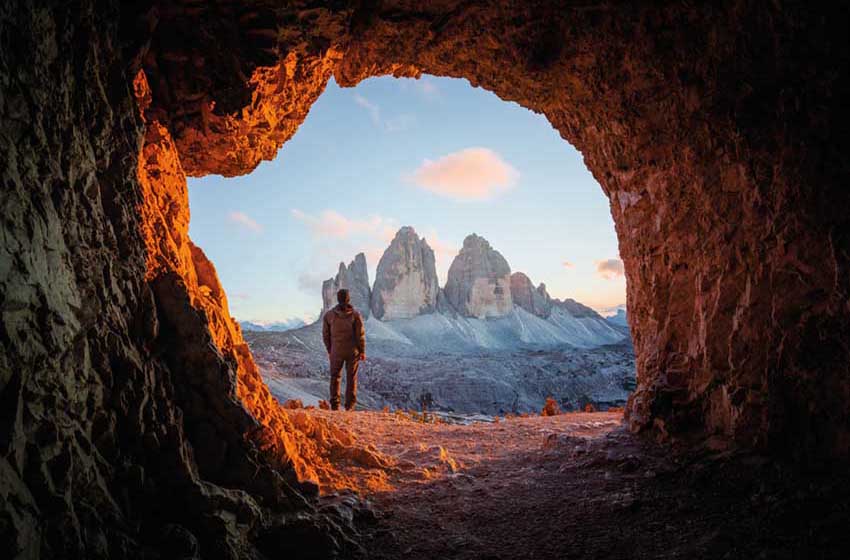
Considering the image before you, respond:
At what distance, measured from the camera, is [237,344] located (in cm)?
418

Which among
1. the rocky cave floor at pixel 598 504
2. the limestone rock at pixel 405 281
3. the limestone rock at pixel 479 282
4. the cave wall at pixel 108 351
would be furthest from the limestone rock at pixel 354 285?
the cave wall at pixel 108 351

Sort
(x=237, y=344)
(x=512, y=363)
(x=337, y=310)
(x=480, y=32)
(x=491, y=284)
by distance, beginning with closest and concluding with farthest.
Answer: (x=237, y=344) → (x=480, y=32) → (x=337, y=310) → (x=512, y=363) → (x=491, y=284)

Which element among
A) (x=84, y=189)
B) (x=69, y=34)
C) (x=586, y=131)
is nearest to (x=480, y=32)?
(x=586, y=131)

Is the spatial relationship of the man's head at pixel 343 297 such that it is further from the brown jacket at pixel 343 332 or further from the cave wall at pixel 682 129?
the cave wall at pixel 682 129

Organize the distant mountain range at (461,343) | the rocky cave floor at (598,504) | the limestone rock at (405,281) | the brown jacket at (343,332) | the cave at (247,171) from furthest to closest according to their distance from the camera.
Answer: the limestone rock at (405,281) < the distant mountain range at (461,343) < the brown jacket at (343,332) < the rocky cave floor at (598,504) < the cave at (247,171)

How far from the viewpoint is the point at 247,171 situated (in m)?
5.15

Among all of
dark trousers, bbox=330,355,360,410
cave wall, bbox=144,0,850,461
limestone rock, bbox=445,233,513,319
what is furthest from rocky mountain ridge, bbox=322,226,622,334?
cave wall, bbox=144,0,850,461

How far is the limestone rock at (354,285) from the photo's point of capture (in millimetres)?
79250

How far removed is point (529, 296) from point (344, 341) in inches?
3656

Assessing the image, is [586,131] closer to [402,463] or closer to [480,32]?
[480,32]

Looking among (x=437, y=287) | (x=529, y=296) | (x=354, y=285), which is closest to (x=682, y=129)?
(x=354, y=285)

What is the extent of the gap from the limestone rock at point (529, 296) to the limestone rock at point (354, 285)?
35.1 m

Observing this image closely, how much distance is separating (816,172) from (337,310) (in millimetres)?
8387

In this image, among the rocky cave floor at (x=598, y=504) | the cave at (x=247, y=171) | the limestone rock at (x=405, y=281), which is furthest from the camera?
the limestone rock at (x=405, y=281)
